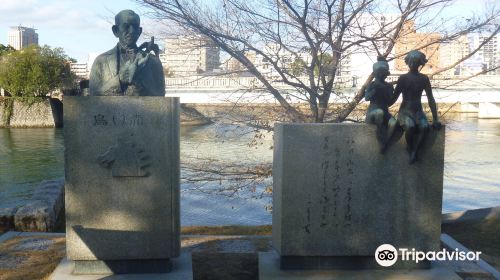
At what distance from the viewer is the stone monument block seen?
4652 millimetres

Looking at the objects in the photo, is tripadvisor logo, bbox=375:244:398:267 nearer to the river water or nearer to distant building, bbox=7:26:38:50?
the river water

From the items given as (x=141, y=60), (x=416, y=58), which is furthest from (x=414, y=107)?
(x=141, y=60)

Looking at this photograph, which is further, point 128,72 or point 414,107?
point 414,107

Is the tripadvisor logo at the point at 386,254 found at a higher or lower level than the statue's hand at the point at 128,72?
lower

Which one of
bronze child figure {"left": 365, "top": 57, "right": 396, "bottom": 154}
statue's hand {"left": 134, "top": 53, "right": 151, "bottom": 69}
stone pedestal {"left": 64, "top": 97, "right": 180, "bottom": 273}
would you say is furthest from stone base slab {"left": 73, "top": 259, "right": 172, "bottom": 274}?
bronze child figure {"left": 365, "top": 57, "right": 396, "bottom": 154}

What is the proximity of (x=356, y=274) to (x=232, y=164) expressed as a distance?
12.4 ft

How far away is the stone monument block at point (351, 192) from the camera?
4.65 meters

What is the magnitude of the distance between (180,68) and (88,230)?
3829mm

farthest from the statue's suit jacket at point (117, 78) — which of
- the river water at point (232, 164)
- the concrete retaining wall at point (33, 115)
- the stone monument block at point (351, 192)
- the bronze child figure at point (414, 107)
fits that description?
the concrete retaining wall at point (33, 115)

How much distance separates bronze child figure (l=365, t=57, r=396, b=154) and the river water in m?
3.15

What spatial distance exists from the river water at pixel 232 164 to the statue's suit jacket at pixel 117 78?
3.33 meters

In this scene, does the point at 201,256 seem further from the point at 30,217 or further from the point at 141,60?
the point at 30,217

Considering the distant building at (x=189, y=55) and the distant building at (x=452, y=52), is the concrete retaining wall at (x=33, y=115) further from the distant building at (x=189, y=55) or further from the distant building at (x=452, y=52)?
the distant building at (x=452, y=52)

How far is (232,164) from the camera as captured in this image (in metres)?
8.13
